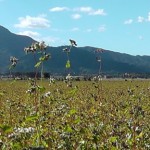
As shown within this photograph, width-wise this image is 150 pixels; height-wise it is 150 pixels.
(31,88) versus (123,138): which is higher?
(31,88)

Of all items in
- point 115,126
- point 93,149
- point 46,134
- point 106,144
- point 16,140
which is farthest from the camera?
point 115,126

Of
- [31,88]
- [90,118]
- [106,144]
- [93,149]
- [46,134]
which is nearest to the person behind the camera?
[31,88]

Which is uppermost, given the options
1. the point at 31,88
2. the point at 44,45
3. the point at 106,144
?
the point at 44,45

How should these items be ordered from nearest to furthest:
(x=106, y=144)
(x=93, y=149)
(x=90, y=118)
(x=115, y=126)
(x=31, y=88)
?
(x=31, y=88) < (x=93, y=149) < (x=106, y=144) < (x=115, y=126) < (x=90, y=118)

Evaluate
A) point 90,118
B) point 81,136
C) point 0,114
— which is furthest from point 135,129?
point 0,114

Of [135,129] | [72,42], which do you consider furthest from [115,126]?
[72,42]

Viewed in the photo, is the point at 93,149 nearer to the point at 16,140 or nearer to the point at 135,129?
the point at 135,129

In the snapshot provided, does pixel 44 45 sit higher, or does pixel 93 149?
pixel 44 45

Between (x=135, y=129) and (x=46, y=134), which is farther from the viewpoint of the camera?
(x=46, y=134)

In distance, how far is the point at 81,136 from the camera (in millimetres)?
8836

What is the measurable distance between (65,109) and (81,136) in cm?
77

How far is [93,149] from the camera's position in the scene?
24.5 feet

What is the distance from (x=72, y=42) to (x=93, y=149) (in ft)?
5.91

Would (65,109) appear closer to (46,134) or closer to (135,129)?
(46,134)
